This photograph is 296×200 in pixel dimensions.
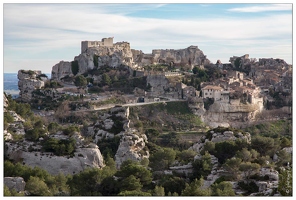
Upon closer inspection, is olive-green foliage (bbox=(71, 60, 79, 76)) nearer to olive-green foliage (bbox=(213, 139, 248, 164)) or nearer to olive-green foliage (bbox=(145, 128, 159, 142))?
olive-green foliage (bbox=(145, 128, 159, 142))

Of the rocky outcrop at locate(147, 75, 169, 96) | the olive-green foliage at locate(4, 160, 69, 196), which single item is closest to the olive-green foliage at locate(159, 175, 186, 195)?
the olive-green foliage at locate(4, 160, 69, 196)

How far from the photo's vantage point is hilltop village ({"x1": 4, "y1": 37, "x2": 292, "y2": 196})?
2709cm

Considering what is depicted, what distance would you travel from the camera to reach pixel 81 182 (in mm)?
26000

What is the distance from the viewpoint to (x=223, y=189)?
24.4 meters

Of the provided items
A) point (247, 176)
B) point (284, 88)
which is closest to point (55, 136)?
point (247, 176)

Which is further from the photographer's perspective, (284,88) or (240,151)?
(284,88)

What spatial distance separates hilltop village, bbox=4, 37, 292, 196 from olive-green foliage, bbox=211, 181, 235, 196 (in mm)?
47

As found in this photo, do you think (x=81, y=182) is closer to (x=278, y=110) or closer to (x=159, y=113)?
(x=159, y=113)

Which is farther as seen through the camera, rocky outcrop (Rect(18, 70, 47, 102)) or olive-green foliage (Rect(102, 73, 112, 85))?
olive-green foliage (Rect(102, 73, 112, 85))

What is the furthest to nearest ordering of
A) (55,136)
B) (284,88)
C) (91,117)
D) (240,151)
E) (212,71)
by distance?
1. (212,71)
2. (284,88)
3. (91,117)
4. (55,136)
5. (240,151)

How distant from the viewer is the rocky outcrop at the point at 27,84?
60.1 meters

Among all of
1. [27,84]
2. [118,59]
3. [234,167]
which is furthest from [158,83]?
[234,167]

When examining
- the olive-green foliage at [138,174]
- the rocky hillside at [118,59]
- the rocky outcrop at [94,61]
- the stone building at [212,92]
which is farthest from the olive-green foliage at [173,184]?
the rocky outcrop at [94,61]

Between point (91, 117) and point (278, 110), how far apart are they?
778 inches
